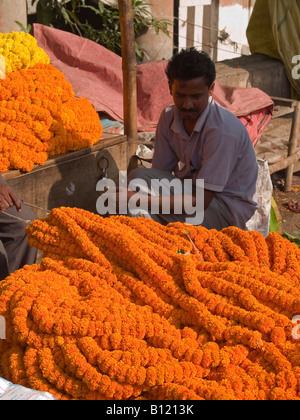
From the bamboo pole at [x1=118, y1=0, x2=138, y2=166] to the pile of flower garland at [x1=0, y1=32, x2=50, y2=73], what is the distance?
669 mm

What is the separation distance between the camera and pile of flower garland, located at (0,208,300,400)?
1301 millimetres

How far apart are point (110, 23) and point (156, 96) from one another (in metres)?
2.54

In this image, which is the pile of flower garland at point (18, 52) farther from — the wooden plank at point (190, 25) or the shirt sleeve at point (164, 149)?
the wooden plank at point (190, 25)

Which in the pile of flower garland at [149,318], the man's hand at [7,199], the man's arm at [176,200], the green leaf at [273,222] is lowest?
the green leaf at [273,222]

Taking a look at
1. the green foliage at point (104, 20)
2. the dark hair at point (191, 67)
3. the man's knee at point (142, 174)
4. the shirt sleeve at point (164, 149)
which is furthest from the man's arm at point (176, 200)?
the green foliage at point (104, 20)

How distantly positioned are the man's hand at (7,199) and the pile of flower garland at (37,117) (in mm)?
428

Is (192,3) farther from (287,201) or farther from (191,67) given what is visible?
(191,67)

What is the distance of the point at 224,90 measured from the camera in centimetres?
546

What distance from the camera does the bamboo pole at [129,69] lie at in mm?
3160

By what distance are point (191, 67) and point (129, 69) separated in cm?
79

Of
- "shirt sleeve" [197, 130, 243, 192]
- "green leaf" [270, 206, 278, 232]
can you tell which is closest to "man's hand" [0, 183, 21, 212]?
"shirt sleeve" [197, 130, 243, 192]

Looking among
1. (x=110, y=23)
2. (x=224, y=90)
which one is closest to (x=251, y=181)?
(x=224, y=90)

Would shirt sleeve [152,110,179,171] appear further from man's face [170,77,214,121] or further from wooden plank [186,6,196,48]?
wooden plank [186,6,196,48]
